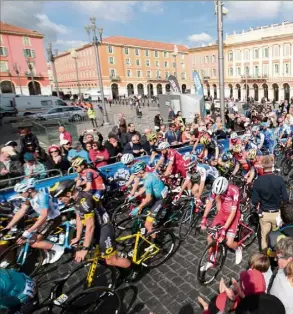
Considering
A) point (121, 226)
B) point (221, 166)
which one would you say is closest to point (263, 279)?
point (121, 226)

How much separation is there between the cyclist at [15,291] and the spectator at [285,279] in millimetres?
2628

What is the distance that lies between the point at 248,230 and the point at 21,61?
63.1 meters

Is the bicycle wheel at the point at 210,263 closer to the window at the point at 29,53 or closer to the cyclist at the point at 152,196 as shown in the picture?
the cyclist at the point at 152,196

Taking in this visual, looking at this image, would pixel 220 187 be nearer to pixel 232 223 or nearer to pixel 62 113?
pixel 232 223

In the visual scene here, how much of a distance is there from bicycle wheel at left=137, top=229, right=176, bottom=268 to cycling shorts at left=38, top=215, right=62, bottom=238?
1889 mm

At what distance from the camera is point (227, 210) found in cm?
459

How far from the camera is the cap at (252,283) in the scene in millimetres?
2668

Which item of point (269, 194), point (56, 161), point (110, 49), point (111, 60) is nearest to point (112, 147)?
point (56, 161)

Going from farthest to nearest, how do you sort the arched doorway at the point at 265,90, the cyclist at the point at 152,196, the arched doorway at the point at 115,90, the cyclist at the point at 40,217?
the arched doorway at the point at 115,90, the arched doorway at the point at 265,90, the cyclist at the point at 152,196, the cyclist at the point at 40,217

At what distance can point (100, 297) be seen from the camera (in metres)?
3.66

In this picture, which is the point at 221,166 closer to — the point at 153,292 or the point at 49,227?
the point at 153,292

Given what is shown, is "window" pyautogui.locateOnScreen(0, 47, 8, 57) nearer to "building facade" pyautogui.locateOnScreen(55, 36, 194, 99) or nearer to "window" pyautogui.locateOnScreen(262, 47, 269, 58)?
"building facade" pyautogui.locateOnScreen(55, 36, 194, 99)

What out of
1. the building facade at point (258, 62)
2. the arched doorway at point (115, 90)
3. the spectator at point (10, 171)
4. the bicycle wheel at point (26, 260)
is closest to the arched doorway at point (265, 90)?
the building facade at point (258, 62)

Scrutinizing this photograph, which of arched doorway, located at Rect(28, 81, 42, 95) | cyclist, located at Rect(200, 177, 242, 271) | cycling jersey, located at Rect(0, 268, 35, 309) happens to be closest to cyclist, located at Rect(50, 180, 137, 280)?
cycling jersey, located at Rect(0, 268, 35, 309)
